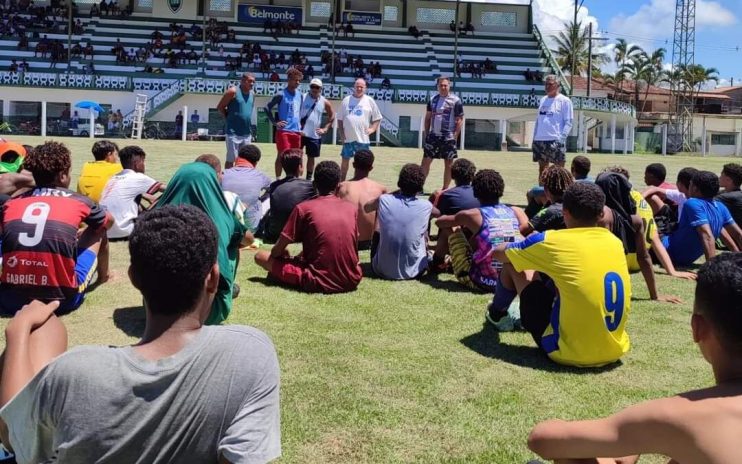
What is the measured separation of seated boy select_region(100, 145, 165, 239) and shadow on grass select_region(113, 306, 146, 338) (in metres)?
1.86

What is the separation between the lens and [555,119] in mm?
10680

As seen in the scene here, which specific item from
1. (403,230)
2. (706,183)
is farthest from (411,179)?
(706,183)

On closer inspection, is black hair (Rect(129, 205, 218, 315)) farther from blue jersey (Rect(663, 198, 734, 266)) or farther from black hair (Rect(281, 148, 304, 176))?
blue jersey (Rect(663, 198, 734, 266))

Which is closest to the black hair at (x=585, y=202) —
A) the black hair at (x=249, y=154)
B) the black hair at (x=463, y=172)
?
the black hair at (x=463, y=172)

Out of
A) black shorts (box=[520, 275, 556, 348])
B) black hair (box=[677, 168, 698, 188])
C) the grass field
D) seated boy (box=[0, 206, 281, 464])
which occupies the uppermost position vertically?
black hair (box=[677, 168, 698, 188])

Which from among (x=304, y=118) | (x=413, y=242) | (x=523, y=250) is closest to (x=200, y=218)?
(x=523, y=250)

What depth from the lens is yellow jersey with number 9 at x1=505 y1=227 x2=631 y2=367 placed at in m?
4.03

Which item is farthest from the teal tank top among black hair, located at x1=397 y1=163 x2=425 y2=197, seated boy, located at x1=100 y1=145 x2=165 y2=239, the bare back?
black hair, located at x1=397 y1=163 x2=425 y2=197

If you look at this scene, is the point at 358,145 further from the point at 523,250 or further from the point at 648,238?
the point at 523,250

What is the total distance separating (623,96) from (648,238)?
230ft

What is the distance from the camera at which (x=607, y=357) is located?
13.8ft

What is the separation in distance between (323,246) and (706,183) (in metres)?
3.92

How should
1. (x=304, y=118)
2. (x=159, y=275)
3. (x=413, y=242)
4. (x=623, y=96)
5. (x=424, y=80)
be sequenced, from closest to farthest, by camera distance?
(x=159, y=275), (x=413, y=242), (x=304, y=118), (x=424, y=80), (x=623, y=96)

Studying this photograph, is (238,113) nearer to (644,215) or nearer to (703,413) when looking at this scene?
(644,215)
